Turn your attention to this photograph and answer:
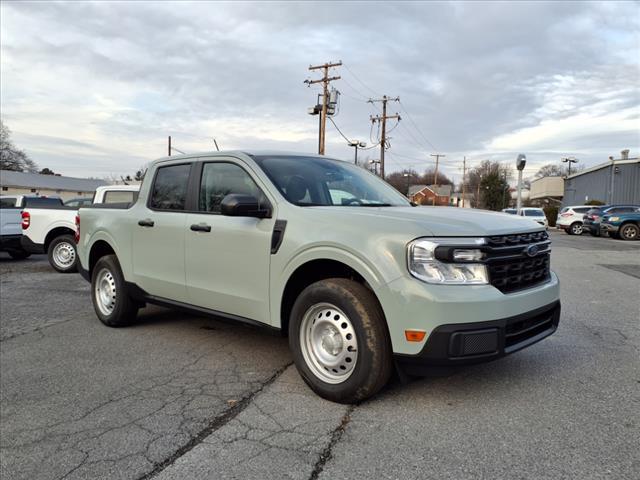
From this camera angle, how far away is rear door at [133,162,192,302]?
4688 millimetres

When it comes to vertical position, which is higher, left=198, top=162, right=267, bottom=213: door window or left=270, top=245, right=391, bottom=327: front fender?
left=198, top=162, right=267, bottom=213: door window

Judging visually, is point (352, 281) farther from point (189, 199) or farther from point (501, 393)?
point (189, 199)

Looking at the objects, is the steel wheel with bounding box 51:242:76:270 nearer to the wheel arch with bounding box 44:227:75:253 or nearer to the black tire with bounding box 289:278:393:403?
the wheel arch with bounding box 44:227:75:253

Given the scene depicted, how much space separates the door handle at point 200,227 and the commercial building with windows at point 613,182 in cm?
3842

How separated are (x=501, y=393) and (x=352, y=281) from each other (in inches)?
53.0

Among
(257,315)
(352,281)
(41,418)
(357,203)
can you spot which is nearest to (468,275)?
(352,281)

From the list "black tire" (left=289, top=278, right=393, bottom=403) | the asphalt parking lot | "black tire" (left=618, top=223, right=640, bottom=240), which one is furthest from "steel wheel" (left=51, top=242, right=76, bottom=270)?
"black tire" (left=618, top=223, right=640, bottom=240)

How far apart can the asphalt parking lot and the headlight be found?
90 centimetres

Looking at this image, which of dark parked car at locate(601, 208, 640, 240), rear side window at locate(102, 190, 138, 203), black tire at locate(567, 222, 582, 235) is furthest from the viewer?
black tire at locate(567, 222, 582, 235)

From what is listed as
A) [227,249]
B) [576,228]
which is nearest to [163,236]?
[227,249]

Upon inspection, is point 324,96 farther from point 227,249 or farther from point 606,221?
point 227,249

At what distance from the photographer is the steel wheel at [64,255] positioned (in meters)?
10.8

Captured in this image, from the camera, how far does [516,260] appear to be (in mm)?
3346

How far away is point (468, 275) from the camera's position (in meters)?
3.08
